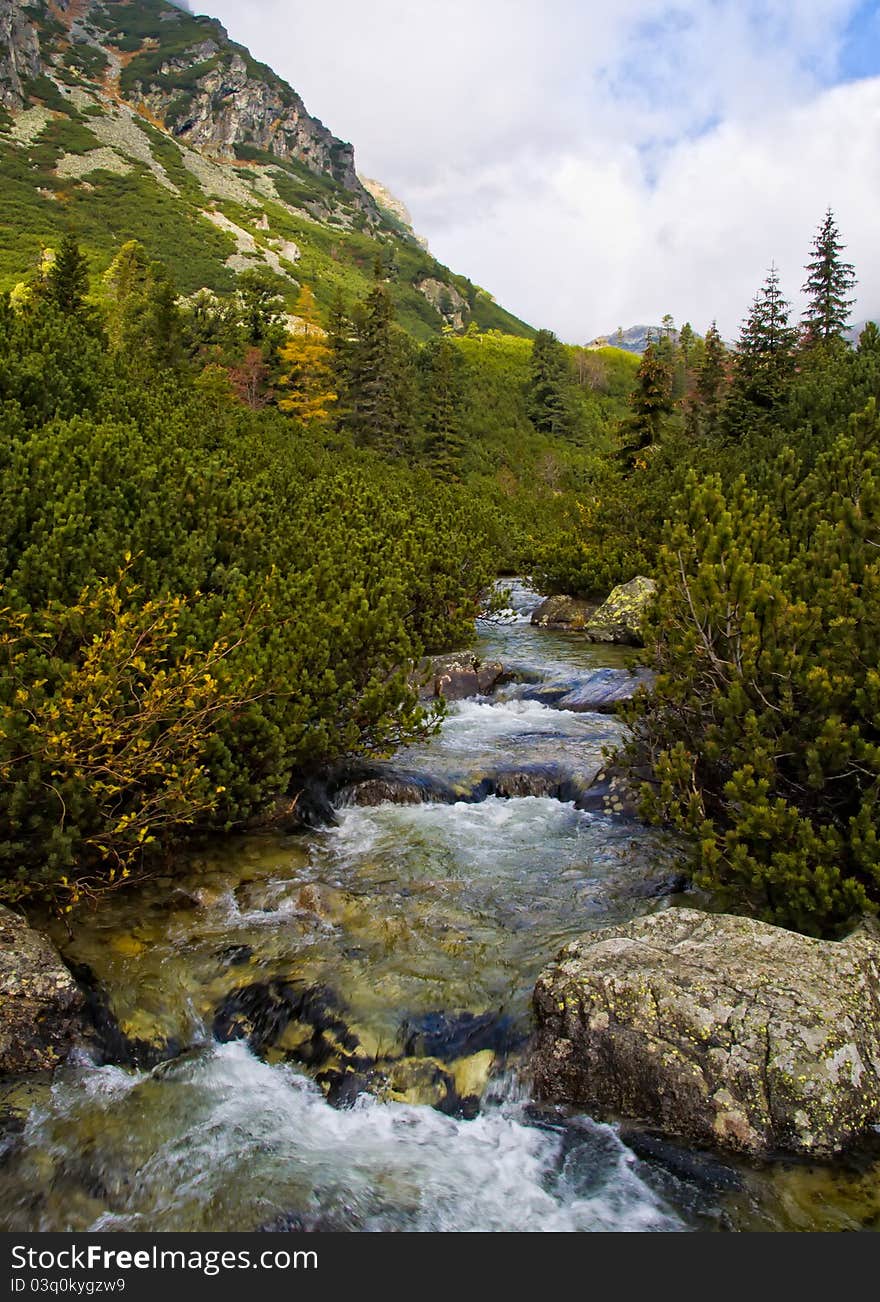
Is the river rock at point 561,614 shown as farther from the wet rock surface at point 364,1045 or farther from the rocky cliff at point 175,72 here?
the rocky cliff at point 175,72

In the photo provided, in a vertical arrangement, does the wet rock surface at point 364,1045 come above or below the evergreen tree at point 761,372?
below

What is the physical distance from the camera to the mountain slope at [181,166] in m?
72.9

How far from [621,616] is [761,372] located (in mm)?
16043

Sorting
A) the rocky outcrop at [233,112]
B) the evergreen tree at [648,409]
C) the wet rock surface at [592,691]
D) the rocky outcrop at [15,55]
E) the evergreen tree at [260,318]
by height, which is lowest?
the wet rock surface at [592,691]

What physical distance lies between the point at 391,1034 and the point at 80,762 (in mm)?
3029

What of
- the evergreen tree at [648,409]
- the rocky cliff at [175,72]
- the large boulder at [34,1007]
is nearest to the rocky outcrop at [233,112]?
the rocky cliff at [175,72]

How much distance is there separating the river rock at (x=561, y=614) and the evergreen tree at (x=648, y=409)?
12.9 m

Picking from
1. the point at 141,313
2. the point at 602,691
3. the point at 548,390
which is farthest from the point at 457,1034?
the point at 548,390

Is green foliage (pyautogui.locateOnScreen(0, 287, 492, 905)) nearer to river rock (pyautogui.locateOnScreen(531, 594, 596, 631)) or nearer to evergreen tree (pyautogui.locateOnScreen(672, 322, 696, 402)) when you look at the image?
river rock (pyautogui.locateOnScreen(531, 594, 596, 631))

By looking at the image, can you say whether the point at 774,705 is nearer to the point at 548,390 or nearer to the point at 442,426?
the point at 442,426

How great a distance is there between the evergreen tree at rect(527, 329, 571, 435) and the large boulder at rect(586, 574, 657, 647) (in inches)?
1791

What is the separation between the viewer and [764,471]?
17.0 metres

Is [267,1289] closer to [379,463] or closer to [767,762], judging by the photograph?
[767,762]

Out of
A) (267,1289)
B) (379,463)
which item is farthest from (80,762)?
(379,463)
